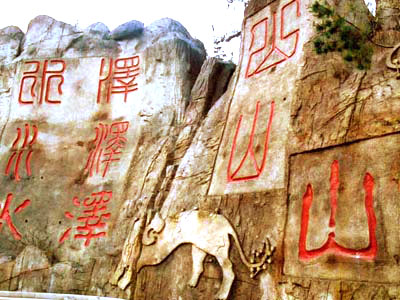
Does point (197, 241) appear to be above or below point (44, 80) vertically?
below

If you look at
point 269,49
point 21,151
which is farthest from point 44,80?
point 269,49

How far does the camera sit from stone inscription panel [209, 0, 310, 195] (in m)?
4.22

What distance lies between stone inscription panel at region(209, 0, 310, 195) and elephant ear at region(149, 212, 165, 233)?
28.9 inches

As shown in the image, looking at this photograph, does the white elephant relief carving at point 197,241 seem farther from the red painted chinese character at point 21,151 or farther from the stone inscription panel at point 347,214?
the red painted chinese character at point 21,151

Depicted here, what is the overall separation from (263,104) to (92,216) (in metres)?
2.82

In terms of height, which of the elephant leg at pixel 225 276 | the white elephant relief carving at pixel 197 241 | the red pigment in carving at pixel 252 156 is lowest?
the elephant leg at pixel 225 276

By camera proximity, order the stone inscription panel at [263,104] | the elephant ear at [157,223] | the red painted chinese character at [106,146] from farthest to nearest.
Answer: the red painted chinese character at [106,146] < the elephant ear at [157,223] < the stone inscription panel at [263,104]

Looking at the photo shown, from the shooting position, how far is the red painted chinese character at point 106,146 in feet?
20.7

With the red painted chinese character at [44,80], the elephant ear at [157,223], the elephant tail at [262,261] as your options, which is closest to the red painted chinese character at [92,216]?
the elephant ear at [157,223]

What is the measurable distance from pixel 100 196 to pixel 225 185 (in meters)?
2.23

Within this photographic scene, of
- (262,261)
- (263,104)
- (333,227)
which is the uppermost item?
(263,104)

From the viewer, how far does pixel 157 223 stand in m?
5.02

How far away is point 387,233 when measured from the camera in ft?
9.97

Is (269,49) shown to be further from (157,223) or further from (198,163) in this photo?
(157,223)
